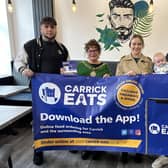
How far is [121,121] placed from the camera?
2.57 meters

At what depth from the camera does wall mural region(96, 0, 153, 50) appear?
15.2 feet

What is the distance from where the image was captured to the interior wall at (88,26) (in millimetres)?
4605

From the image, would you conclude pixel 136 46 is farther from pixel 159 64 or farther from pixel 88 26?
pixel 88 26

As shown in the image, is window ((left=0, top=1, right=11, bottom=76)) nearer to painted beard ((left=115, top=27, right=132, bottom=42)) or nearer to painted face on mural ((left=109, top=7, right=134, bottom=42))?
painted face on mural ((left=109, top=7, right=134, bottom=42))

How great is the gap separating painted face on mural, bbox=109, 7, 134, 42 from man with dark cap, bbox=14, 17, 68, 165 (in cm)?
211

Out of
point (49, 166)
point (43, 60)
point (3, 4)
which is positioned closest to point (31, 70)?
point (43, 60)

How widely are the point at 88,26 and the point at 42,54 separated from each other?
7.44ft

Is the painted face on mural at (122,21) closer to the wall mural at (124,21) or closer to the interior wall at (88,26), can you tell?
the wall mural at (124,21)

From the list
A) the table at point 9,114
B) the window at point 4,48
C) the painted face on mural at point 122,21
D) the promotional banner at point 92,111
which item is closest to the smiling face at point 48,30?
the promotional banner at point 92,111

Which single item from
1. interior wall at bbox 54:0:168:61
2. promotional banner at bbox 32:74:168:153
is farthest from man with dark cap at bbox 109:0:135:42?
promotional banner at bbox 32:74:168:153

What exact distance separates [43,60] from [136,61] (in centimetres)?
102

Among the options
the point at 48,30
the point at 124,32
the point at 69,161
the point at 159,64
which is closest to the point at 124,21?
the point at 124,32

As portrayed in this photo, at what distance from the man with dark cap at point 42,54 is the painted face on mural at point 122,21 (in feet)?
6.92

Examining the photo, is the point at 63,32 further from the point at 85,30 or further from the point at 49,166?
the point at 49,166
